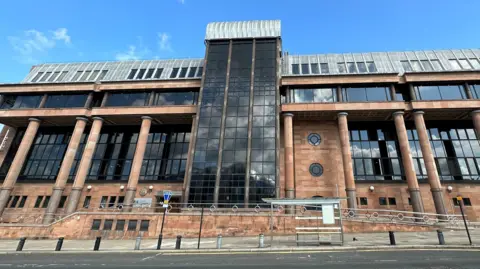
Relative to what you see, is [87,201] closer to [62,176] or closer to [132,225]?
[62,176]

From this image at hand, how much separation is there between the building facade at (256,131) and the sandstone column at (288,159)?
18 centimetres

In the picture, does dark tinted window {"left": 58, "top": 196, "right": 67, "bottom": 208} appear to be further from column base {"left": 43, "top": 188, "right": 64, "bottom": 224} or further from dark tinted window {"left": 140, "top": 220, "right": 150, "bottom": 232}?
dark tinted window {"left": 140, "top": 220, "right": 150, "bottom": 232}

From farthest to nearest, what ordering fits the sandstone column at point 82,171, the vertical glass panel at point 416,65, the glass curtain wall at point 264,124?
the vertical glass panel at point 416,65 < the sandstone column at point 82,171 < the glass curtain wall at point 264,124

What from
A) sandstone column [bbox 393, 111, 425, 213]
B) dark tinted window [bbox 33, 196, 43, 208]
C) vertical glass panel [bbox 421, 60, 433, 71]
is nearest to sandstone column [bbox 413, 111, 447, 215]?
sandstone column [bbox 393, 111, 425, 213]

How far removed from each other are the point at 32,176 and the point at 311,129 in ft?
139

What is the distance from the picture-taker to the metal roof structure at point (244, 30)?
34.5m

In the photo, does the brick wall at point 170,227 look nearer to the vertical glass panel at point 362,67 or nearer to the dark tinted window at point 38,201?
the dark tinted window at point 38,201

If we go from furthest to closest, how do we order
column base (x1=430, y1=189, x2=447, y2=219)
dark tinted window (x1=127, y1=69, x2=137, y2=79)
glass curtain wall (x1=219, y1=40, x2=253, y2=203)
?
dark tinted window (x1=127, y1=69, x2=137, y2=79)
glass curtain wall (x1=219, y1=40, x2=253, y2=203)
column base (x1=430, y1=189, x2=447, y2=219)

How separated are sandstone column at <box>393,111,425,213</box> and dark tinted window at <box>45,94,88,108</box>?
1719 inches

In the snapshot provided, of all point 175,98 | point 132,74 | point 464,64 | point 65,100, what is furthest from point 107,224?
point 464,64

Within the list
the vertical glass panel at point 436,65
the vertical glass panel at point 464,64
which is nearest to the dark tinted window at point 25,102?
the vertical glass panel at point 436,65

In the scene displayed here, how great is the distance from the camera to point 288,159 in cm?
2977

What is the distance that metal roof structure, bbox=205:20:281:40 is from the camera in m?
34.5

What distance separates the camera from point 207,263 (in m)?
11.1
